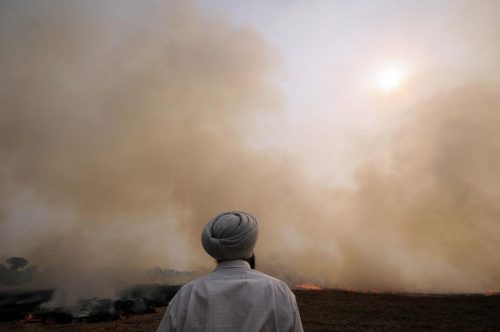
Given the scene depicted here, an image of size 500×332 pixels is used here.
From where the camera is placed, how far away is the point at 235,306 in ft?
6.64

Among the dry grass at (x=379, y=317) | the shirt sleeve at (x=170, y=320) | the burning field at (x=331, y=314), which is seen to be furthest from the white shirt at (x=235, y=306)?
the burning field at (x=331, y=314)

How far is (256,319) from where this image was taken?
1.98 meters

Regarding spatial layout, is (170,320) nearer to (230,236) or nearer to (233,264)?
(233,264)

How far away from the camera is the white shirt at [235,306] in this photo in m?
2.00

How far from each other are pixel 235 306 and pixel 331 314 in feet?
73.9

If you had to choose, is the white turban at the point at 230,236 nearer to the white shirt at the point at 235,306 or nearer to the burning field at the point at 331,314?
the white shirt at the point at 235,306

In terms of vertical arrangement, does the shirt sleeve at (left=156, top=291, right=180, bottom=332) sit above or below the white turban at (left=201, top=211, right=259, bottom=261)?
below

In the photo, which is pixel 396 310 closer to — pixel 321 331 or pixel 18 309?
pixel 321 331

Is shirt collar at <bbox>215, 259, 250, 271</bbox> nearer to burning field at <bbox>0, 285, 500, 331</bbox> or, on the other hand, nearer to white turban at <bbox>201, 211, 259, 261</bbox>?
white turban at <bbox>201, 211, 259, 261</bbox>

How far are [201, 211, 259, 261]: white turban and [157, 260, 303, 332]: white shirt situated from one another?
16 cm

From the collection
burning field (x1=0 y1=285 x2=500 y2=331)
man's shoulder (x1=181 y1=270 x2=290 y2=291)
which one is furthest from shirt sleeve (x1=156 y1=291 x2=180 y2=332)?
burning field (x1=0 y1=285 x2=500 y2=331)

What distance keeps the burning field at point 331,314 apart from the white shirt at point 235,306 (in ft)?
59.0

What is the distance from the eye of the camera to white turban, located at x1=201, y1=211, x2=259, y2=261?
2234 millimetres

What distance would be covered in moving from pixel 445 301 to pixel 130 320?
2550 cm
